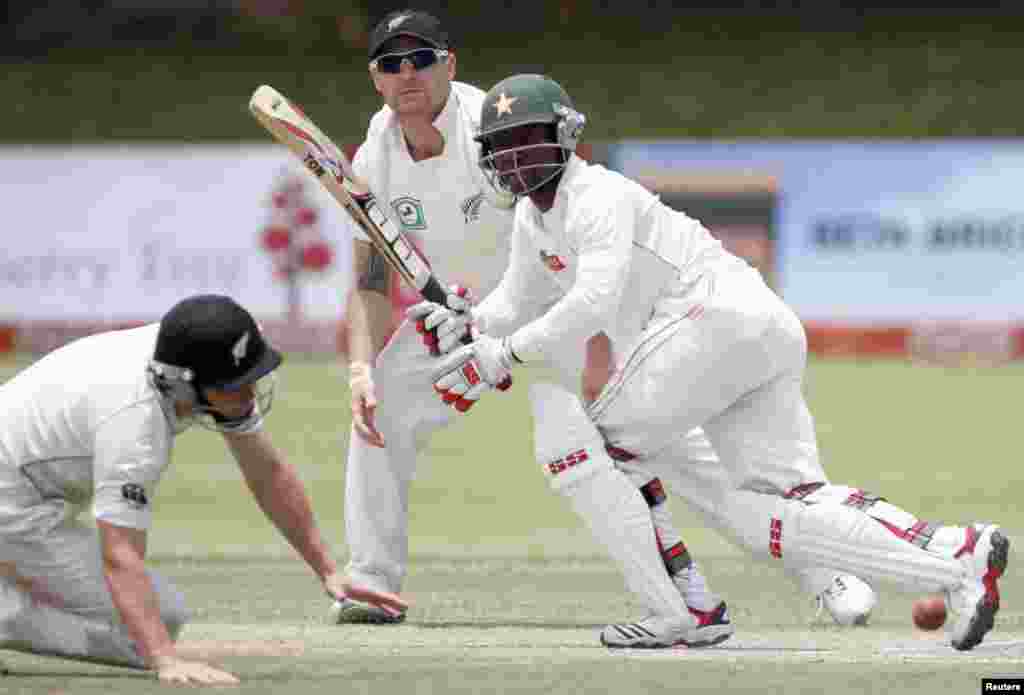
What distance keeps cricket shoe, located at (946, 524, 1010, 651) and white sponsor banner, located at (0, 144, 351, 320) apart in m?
14.9

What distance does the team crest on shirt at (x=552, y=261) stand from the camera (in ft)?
19.8

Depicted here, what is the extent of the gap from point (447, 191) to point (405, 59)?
0.47 metres

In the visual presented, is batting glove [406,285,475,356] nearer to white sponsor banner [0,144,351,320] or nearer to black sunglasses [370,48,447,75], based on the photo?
black sunglasses [370,48,447,75]

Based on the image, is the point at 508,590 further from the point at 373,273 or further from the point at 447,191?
the point at 447,191

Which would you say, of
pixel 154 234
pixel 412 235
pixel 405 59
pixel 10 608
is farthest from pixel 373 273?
pixel 154 234

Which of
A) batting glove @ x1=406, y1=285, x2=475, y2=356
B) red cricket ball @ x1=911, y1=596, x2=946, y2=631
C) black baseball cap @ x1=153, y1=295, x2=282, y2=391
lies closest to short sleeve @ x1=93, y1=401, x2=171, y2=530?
black baseball cap @ x1=153, y1=295, x2=282, y2=391

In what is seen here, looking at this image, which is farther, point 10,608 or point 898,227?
point 898,227

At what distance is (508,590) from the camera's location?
288 inches

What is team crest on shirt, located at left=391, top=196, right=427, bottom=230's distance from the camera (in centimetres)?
687

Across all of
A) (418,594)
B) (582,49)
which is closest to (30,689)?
(418,594)

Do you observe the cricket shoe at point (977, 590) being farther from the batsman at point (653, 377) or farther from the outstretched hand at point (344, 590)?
the outstretched hand at point (344, 590)

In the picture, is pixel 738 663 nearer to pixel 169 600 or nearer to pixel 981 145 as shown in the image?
pixel 169 600

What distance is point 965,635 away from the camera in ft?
18.1

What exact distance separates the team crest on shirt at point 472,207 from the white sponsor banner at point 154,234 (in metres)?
13.4
